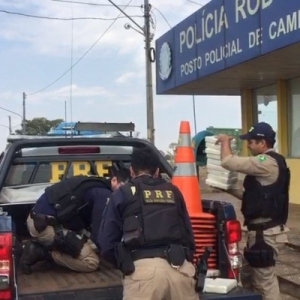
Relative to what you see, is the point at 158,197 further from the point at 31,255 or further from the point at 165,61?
the point at 165,61

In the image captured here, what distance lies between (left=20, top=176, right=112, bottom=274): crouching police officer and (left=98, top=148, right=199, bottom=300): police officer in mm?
964

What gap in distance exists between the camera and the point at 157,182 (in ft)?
12.6

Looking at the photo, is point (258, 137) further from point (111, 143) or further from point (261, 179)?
point (111, 143)

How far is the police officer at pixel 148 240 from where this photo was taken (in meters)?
3.68

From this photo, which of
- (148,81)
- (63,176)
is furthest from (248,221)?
(148,81)

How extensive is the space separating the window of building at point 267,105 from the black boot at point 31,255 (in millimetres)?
9540

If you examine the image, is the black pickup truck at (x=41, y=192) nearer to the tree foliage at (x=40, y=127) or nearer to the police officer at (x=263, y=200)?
the police officer at (x=263, y=200)

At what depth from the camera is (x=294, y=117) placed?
1336 centimetres

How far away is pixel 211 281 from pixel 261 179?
128 cm

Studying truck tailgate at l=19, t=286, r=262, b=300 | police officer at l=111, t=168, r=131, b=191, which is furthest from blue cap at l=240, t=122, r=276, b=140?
truck tailgate at l=19, t=286, r=262, b=300

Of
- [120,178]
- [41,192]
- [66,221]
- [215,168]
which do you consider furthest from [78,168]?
[215,168]

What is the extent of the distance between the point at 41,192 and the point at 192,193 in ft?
4.64

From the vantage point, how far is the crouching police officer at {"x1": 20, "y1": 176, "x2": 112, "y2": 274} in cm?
475

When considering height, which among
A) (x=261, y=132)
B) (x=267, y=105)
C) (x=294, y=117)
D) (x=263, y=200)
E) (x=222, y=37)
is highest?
(x=222, y=37)
